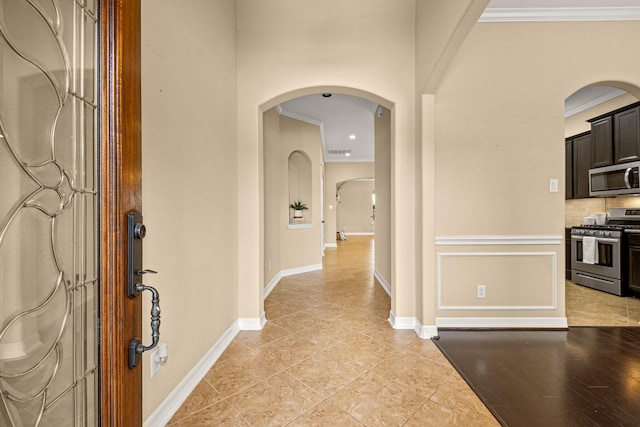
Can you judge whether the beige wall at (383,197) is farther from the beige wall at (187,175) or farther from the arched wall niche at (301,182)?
the beige wall at (187,175)

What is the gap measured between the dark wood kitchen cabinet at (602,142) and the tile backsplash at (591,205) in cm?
66

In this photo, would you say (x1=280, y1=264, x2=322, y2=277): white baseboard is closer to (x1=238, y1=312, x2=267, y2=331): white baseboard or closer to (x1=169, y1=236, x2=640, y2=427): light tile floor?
(x1=169, y1=236, x2=640, y2=427): light tile floor

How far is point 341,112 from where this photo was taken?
5344 mm

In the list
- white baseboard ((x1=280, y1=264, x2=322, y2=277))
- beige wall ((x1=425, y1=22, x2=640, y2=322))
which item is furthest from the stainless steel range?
white baseboard ((x1=280, y1=264, x2=322, y2=277))

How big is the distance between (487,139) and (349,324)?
2.33 m

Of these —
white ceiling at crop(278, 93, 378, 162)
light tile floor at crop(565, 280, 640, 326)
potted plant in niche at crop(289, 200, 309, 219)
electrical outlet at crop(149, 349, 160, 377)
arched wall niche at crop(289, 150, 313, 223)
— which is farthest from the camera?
arched wall niche at crop(289, 150, 313, 223)

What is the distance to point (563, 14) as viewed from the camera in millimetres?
2748

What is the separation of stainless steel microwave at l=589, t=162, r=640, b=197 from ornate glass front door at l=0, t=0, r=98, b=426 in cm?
564

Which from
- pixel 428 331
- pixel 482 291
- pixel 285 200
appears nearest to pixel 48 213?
pixel 428 331

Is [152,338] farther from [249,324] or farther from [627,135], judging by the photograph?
[627,135]

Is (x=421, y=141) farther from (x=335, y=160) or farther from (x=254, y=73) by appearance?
(x=335, y=160)

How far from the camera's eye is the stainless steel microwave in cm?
374

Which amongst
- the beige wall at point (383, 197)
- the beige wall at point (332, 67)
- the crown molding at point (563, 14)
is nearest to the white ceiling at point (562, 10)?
the crown molding at point (563, 14)

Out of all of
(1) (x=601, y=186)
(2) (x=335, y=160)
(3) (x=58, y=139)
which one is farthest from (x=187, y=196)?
(2) (x=335, y=160)
